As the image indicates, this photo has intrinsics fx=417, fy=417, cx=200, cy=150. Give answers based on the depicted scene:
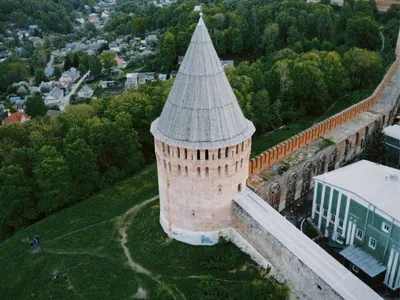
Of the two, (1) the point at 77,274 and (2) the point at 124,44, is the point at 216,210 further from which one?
(2) the point at 124,44

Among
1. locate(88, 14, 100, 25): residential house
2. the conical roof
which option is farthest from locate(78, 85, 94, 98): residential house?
locate(88, 14, 100, 25): residential house

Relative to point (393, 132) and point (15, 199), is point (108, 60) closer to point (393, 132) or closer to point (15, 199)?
point (15, 199)

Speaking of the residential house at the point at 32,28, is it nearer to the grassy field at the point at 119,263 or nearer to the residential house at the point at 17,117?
the residential house at the point at 17,117

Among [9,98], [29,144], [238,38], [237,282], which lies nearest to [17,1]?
[9,98]

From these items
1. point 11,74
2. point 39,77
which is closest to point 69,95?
point 39,77

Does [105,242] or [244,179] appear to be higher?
[244,179]

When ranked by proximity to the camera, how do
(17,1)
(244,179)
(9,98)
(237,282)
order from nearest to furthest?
(237,282)
(244,179)
(9,98)
(17,1)

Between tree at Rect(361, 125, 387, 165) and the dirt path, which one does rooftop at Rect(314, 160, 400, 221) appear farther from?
the dirt path
